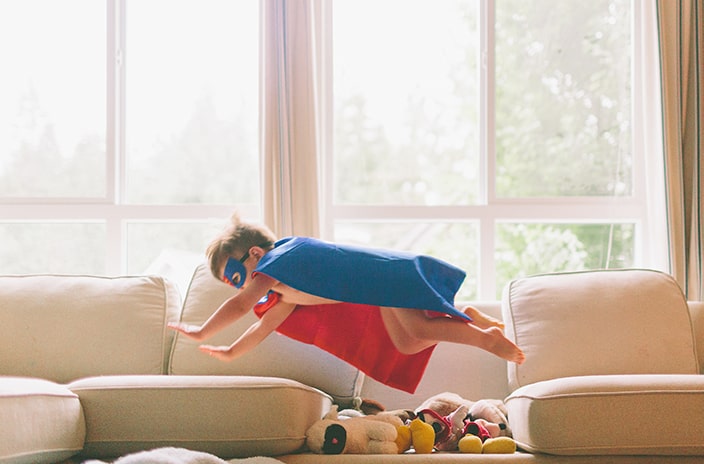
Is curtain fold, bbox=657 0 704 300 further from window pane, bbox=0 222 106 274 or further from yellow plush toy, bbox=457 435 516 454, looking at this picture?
window pane, bbox=0 222 106 274

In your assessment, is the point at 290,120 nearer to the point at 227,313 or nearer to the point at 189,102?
the point at 189,102

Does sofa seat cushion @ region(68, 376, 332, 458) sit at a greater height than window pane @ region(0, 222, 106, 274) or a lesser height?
lesser

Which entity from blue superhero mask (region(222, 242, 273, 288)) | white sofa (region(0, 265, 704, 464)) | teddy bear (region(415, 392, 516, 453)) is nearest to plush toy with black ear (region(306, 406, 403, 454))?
white sofa (region(0, 265, 704, 464))

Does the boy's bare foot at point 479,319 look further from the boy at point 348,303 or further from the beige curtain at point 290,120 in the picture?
the beige curtain at point 290,120

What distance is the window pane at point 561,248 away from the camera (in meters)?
4.01

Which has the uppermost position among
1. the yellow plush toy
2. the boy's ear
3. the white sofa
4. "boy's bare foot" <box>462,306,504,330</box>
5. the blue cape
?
the boy's ear

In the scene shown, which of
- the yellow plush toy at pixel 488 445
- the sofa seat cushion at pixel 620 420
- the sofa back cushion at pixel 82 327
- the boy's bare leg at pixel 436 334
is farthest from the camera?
the sofa back cushion at pixel 82 327

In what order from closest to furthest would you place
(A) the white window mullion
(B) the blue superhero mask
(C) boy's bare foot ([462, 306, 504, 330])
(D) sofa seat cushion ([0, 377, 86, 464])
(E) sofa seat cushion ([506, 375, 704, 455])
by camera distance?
1. (D) sofa seat cushion ([0, 377, 86, 464])
2. (E) sofa seat cushion ([506, 375, 704, 455])
3. (B) the blue superhero mask
4. (C) boy's bare foot ([462, 306, 504, 330])
5. (A) the white window mullion

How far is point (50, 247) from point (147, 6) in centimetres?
123

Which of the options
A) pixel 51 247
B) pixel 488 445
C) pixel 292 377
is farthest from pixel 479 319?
pixel 51 247

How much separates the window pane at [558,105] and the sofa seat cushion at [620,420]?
1.85 m

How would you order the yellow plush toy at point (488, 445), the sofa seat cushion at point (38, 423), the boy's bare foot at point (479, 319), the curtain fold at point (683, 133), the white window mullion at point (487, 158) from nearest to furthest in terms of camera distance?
the sofa seat cushion at point (38, 423)
the yellow plush toy at point (488, 445)
the boy's bare foot at point (479, 319)
the curtain fold at point (683, 133)
the white window mullion at point (487, 158)

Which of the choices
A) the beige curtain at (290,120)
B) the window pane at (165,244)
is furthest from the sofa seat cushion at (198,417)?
the window pane at (165,244)

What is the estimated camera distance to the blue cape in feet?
8.19
